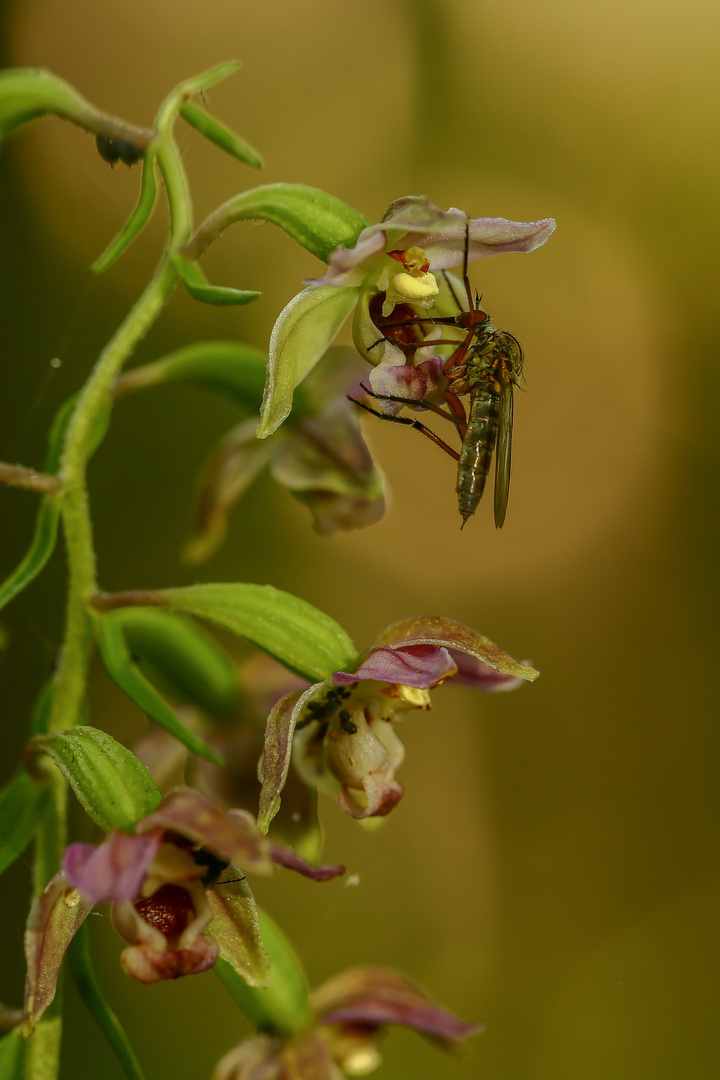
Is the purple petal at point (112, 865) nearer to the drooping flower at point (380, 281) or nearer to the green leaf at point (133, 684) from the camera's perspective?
the green leaf at point (133, 684)

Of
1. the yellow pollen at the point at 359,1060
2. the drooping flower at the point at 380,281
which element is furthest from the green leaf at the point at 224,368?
the yellow pollen at the point at 359,1060

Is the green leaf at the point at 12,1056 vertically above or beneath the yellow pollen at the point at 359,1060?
above

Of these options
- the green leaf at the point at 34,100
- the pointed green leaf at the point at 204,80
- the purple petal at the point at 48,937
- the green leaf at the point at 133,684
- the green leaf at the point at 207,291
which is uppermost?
the pointed green leaf at the point at 204,80

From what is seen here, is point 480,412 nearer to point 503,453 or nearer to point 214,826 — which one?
point 503,453

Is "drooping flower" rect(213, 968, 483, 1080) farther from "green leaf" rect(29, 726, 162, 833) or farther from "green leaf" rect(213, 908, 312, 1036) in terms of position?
"green leaf" rect(29, 726, 162, 833)

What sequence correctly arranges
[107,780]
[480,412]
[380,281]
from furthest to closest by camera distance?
[480,412], [380,281], [107,780]

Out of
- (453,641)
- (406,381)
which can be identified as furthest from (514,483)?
(453,641)
